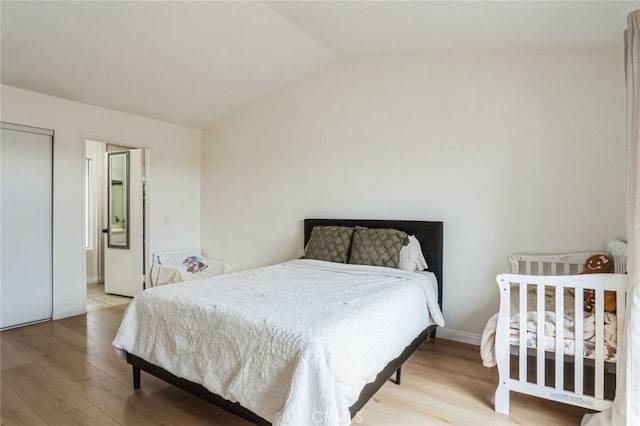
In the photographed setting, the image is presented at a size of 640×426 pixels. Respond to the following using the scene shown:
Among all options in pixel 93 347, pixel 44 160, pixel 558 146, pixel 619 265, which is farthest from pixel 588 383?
pixel 44 160

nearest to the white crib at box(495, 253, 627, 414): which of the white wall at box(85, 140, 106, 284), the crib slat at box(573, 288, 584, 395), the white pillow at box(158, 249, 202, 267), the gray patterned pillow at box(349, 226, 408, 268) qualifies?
the crib slat at box(573, 288, 584, 395)

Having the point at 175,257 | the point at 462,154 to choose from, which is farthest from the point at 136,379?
the point at 462,154

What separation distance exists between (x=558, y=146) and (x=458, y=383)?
1.99m

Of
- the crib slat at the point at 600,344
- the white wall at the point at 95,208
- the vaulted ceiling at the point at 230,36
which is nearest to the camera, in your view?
the crib slat at the point at 600,344

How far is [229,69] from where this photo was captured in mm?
3766

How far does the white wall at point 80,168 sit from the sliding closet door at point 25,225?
0.08m

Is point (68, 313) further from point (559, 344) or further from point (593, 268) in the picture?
point (593, 268)

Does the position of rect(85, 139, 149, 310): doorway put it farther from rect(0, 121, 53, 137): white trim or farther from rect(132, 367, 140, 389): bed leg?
rect(132, 367, 140, 389): bed leg

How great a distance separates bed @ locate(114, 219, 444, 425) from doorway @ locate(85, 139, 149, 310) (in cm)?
256

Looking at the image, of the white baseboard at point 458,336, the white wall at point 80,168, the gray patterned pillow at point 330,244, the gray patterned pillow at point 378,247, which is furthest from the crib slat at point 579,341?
the white wall at point 80,168

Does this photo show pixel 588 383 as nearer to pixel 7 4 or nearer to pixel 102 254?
pixel 7 4

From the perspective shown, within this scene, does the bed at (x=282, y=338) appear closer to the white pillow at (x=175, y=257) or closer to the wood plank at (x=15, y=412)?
the wood plank at (x=15, y=412)

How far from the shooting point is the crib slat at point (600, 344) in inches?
Result: 75.5

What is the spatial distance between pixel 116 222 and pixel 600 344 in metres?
5.43
